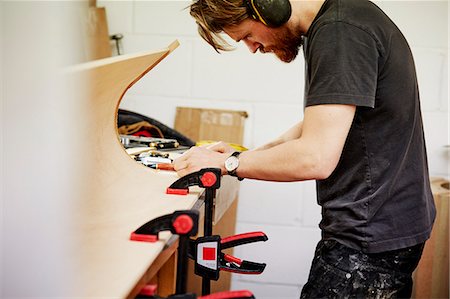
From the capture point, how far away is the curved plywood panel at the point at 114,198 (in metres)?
0.61

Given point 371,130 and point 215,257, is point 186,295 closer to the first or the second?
point 215,257

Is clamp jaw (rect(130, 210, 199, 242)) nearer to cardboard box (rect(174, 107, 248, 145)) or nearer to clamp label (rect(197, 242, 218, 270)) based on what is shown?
clamp label (rect(197, 242, 218, 270))

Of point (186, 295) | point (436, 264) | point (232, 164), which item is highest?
point (232, 164)

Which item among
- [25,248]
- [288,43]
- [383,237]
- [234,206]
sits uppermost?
[288,43]

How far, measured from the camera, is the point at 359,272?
3.53 ft

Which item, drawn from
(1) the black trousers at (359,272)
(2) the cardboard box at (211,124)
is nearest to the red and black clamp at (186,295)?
(1) the black trousers at (359,272)

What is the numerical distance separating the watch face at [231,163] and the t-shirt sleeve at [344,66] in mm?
192

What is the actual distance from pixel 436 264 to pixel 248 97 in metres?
1.02

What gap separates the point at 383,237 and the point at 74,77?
916 mm

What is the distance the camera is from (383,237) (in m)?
1.06

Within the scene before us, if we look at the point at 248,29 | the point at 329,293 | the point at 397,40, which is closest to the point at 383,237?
the point at 329,293

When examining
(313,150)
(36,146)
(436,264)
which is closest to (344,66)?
(313,150)

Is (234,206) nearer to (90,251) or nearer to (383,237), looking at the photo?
(383,237)

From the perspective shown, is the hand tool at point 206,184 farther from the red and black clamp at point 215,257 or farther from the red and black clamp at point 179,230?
the red and black clamp at point 179,230
